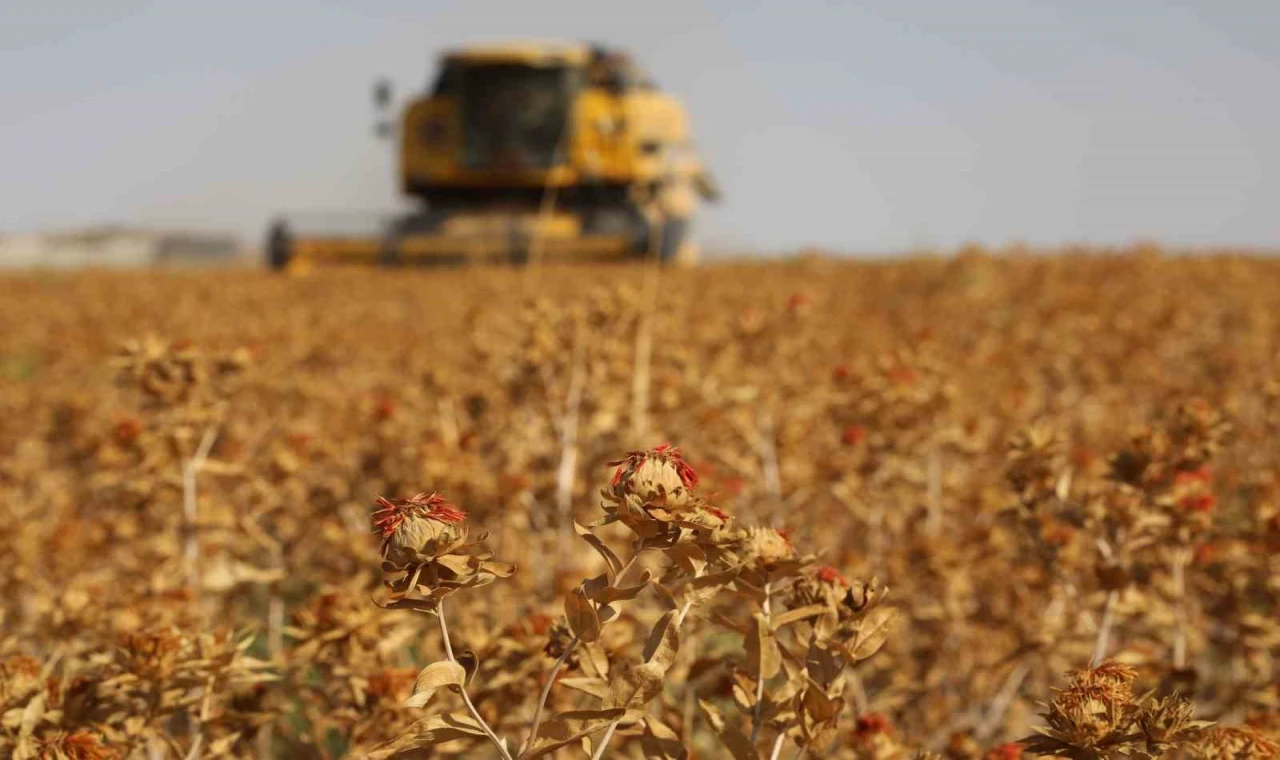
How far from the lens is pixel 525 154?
18.2 metres

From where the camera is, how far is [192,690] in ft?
6.21

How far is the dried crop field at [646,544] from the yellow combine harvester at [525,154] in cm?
1090

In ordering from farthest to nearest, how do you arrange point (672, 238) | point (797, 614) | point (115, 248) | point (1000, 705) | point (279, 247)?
point (115, 248)
point (279, 247)
point (672, 238)
point (1000, 705)
point (797, 614)

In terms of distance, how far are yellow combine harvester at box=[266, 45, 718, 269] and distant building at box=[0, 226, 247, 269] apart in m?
13.3

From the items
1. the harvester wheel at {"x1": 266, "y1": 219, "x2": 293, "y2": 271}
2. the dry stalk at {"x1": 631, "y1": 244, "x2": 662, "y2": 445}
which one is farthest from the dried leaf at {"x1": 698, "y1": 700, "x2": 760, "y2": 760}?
the harvester wheel at {"x1": 266, "y1": 219, "x2": 293, "y2": 271}

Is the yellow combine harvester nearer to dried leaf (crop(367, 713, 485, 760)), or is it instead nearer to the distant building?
the distant building

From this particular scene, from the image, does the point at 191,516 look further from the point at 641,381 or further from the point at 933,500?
the point at 933,500

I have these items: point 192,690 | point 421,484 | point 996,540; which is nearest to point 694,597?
point 192,690

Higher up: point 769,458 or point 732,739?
point 732,739

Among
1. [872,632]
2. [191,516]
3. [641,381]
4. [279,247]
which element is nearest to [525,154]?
[279,247]

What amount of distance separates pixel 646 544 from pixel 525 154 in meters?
17.5

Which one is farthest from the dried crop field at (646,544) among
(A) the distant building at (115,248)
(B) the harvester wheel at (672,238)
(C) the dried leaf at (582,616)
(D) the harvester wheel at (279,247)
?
(A) the distant building at (115,248)

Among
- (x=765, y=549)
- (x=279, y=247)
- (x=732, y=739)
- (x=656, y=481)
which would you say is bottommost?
(x=279, y=247)

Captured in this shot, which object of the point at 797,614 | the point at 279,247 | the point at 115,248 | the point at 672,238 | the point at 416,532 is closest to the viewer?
the point at 416,532
